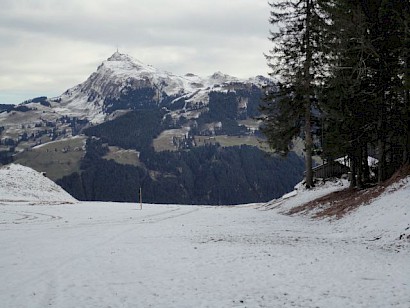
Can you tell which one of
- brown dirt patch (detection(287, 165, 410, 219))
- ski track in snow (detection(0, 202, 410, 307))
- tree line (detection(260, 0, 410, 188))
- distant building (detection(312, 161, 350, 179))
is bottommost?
ski track in snow (detection(0, 202, 410, 307))

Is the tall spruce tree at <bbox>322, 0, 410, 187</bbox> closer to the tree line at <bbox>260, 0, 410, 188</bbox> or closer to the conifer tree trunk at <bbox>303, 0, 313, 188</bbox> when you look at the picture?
the tree line at <bbox>260, 0, 410, 188</bbox>

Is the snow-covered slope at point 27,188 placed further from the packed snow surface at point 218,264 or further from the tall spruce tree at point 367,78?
the tall spruce tree at point 367,78

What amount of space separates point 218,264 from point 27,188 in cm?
4298

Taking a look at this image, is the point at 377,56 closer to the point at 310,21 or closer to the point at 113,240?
the point at 310,21

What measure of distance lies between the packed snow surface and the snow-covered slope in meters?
25.7

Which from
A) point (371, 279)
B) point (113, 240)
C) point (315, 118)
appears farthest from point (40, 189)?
point (371, 279)

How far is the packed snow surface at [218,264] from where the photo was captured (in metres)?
9.45

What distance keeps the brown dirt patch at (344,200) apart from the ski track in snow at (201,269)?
9.02 ft

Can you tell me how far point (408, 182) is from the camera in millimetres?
21188

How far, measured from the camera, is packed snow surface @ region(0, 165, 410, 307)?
372 inches

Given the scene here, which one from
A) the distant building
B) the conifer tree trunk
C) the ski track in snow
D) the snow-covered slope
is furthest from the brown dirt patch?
the snow-covered slope

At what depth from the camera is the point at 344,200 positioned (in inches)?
1001

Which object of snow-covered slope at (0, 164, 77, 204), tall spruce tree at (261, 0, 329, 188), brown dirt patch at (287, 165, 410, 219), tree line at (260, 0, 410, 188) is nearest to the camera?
brown dirt patch at (287, 165, 410, 219)

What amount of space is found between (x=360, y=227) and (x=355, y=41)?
11268mm
